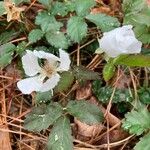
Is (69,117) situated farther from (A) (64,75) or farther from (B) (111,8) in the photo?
(B) (111,8)

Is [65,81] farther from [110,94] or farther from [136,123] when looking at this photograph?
[136,123]

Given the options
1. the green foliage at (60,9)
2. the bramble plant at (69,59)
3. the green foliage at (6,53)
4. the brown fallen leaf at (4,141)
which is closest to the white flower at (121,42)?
the bramble plant at (69,59)

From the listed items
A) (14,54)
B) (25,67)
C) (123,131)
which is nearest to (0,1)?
(14,54)

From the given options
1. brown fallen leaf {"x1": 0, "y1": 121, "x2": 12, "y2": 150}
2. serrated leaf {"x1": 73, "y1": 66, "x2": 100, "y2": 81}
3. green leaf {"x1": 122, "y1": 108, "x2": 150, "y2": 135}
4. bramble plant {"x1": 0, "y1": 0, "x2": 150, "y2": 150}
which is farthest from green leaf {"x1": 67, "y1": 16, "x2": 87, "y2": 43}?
brown fallen leaf {"x1": 0, "y1": 121, "x2": 12, "y2": 150}

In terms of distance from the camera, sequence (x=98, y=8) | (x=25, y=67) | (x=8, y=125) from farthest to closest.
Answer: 1. (x=98, y=8)
2. (x=8, y=125)
3. (x=25, y=67)

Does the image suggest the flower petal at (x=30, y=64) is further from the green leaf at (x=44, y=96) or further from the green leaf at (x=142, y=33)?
the green leaf at (x=142, y=33)

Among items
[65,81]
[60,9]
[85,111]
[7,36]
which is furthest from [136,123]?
[7,36]
